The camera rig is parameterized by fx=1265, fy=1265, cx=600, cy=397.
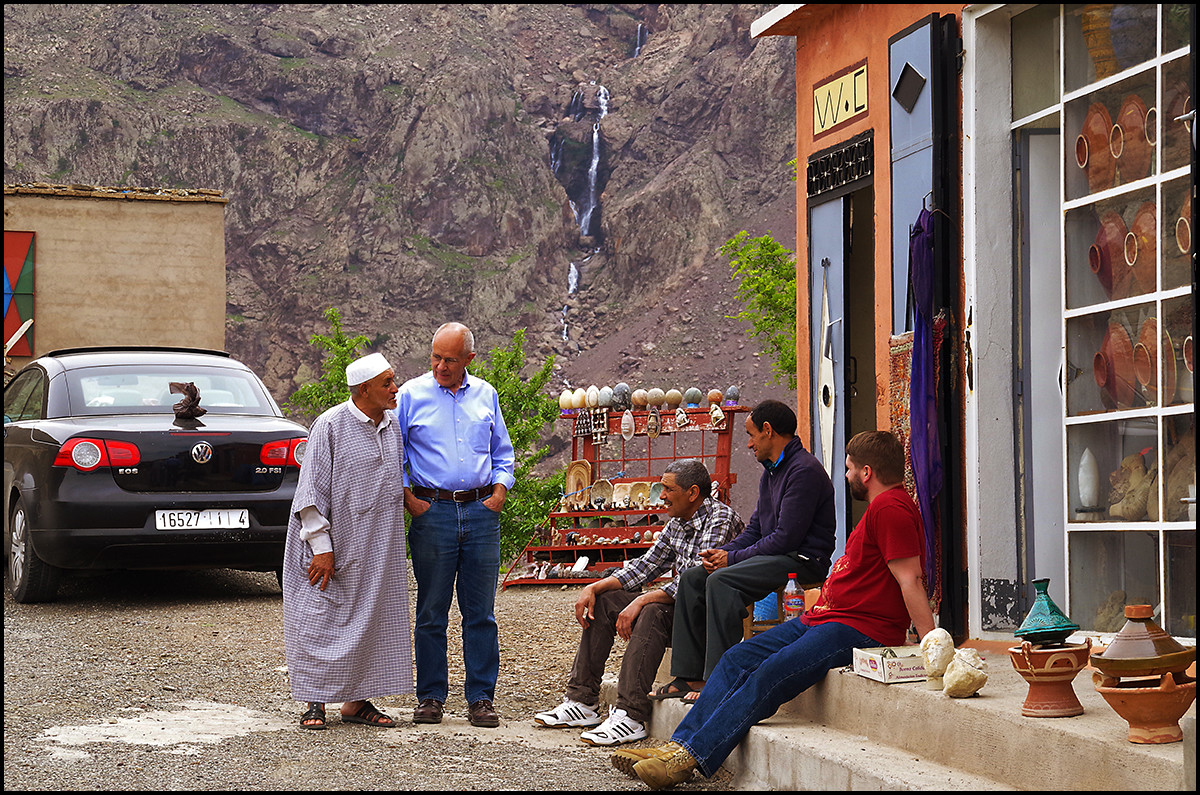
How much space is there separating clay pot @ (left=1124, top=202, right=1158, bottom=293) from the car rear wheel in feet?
20.7

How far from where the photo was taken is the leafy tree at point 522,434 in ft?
61.6

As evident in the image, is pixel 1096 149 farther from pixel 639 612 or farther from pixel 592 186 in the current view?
pixel 592 186

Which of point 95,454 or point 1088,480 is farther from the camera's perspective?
point 95,454

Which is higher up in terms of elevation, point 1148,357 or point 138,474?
point 1148,357

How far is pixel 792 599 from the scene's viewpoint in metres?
4.96

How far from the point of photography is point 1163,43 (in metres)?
4.73

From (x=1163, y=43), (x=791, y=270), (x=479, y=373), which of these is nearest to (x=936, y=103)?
(x=1163, y=43)

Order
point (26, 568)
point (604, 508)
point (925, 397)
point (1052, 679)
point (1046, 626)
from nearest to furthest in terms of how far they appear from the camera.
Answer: point (1052, 679), point (1046, 626), point (925, 397), point (26, 568), point (604, 508)

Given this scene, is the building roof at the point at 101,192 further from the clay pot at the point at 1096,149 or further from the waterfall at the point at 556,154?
the waterfall at the point at 556,154

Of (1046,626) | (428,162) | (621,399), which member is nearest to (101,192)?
(621,399)

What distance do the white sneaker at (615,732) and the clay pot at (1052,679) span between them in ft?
5.75

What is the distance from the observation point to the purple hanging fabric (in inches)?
220

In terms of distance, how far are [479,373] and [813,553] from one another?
16202mm

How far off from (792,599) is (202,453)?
4.27 m
